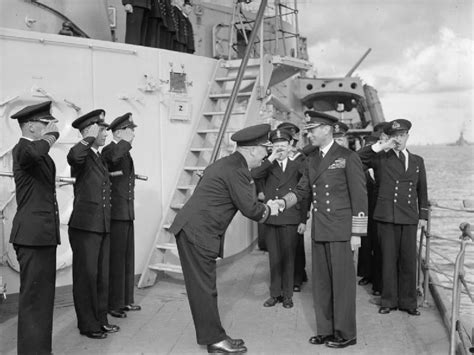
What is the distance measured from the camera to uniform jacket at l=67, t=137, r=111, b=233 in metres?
4.32

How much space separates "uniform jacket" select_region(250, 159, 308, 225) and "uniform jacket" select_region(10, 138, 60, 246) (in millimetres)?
2413

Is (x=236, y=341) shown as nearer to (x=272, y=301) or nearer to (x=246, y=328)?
(x=246, y=328)

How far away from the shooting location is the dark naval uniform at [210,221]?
392 cm

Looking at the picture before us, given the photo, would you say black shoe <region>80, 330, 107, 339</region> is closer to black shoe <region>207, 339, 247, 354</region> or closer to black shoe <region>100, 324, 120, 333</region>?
black shoe <region>100, 324, 120, 333</region>

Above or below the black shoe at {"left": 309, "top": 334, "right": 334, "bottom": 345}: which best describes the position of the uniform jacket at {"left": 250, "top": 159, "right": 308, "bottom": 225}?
above

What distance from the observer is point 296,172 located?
5.71 m

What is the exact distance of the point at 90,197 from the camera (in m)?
4.37

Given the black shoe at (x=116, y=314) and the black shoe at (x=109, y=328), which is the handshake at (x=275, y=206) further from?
the black shoe at (x=116, y=314)

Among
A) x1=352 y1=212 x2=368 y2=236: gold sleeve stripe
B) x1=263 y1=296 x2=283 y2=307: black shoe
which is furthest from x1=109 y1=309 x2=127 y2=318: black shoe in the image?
x1=352 y1=212 x2=368 y2=236: gold sleeve stripe

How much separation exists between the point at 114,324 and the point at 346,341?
204 centimetres

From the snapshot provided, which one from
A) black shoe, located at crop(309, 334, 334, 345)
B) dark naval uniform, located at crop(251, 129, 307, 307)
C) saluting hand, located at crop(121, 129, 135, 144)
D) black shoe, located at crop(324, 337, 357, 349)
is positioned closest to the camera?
black shoe, located at crop(324, 337, 357, 349)

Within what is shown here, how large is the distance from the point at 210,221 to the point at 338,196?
104cm

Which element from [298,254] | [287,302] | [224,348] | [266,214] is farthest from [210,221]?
[298,254]

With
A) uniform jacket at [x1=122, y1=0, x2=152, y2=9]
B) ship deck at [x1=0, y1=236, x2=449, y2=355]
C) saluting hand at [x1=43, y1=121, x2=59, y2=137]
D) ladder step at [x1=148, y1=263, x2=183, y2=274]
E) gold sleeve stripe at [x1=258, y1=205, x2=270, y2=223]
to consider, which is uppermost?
uniform jacket at [x1=122, y1=0, x2=152, y2=9]
